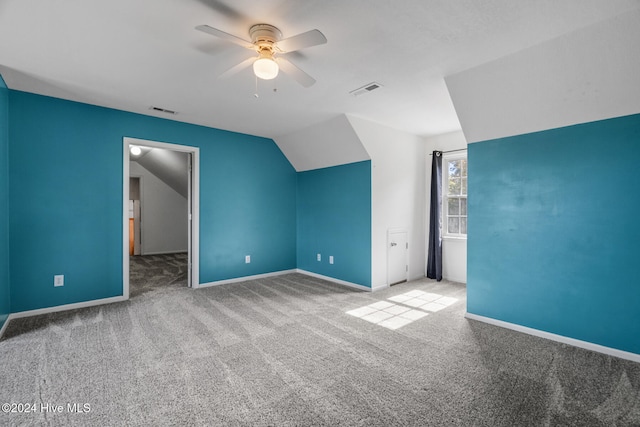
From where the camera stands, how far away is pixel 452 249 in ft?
16.0

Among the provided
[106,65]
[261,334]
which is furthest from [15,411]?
[106,65]

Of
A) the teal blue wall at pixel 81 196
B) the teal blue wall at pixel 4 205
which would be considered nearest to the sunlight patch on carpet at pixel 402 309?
the teal blue wall at pixel 81 196

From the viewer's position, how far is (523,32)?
2055mm

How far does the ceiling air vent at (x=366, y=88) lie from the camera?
2.96 m

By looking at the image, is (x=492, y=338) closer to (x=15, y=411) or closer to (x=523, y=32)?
(x=523, y=32)

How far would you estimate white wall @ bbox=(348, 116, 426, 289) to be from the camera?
430cm

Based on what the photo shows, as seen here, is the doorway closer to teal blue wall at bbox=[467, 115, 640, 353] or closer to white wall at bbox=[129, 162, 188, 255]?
teal blue wall at bbox=[467, 115, 640, 353]

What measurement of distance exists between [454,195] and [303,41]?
395 centimetres

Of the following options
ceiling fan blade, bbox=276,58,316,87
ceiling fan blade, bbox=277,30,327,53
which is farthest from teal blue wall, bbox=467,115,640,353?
ceiling fan blade, bbox=277,30,327,53

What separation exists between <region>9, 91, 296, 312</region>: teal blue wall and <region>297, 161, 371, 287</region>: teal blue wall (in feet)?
4.30

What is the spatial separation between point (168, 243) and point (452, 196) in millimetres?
7378

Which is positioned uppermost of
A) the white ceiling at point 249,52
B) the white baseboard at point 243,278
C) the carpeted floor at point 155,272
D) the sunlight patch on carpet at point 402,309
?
the white ceiling at point 249,52

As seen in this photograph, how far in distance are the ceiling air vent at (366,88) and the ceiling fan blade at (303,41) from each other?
4.11ft

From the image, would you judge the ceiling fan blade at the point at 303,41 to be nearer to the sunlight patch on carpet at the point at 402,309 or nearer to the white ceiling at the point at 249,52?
the white ceiling at the point at 249,52
